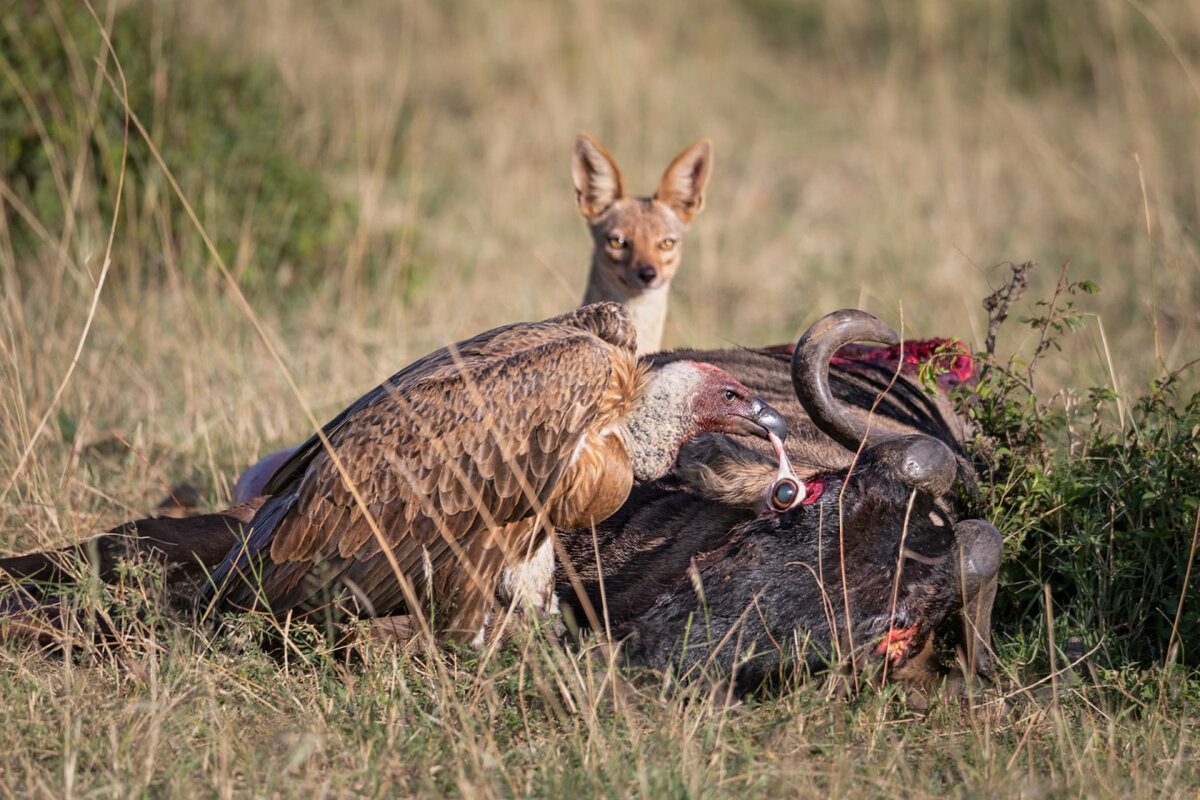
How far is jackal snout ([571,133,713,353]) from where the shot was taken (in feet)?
18.2

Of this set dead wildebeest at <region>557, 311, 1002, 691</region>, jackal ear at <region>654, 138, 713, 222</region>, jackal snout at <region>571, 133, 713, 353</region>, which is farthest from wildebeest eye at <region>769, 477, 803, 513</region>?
jackal ear at <region>654, 138, 713, 222</region>

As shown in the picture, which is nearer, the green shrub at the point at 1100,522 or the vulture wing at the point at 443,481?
the vulture wing at the point at 443,481

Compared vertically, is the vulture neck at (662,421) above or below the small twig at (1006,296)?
below

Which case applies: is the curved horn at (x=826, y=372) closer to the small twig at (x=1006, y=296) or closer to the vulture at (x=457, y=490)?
the vulture at (x=457, y=490)

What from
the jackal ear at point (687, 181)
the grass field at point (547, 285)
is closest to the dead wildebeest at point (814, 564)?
the grass field at point (547, 285)

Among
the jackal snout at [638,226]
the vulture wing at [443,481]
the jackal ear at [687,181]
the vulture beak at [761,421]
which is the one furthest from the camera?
the jackal ear at [687,181]

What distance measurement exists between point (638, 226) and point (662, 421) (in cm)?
232

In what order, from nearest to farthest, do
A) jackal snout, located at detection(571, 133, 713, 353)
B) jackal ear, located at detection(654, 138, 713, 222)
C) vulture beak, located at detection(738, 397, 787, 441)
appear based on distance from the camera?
vulture beak, located at detection(738, 397, 787, 441)
jackal snout, located at detection(571, 133, 713, 353)
jackal ear, located at detection(654, 138, 713, 222)

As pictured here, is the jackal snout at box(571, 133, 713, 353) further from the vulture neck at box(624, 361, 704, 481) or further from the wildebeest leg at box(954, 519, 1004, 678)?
the wildebeest leg at box(954, 519, 1004, 678)

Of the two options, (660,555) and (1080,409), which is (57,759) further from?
(1080,409)

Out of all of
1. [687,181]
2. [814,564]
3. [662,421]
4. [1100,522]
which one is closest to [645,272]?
[687,181]

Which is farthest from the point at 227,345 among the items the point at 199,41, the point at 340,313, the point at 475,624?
the point at 475,624

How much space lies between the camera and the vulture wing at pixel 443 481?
3.23m

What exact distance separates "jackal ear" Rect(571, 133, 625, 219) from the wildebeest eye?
2922 mm
